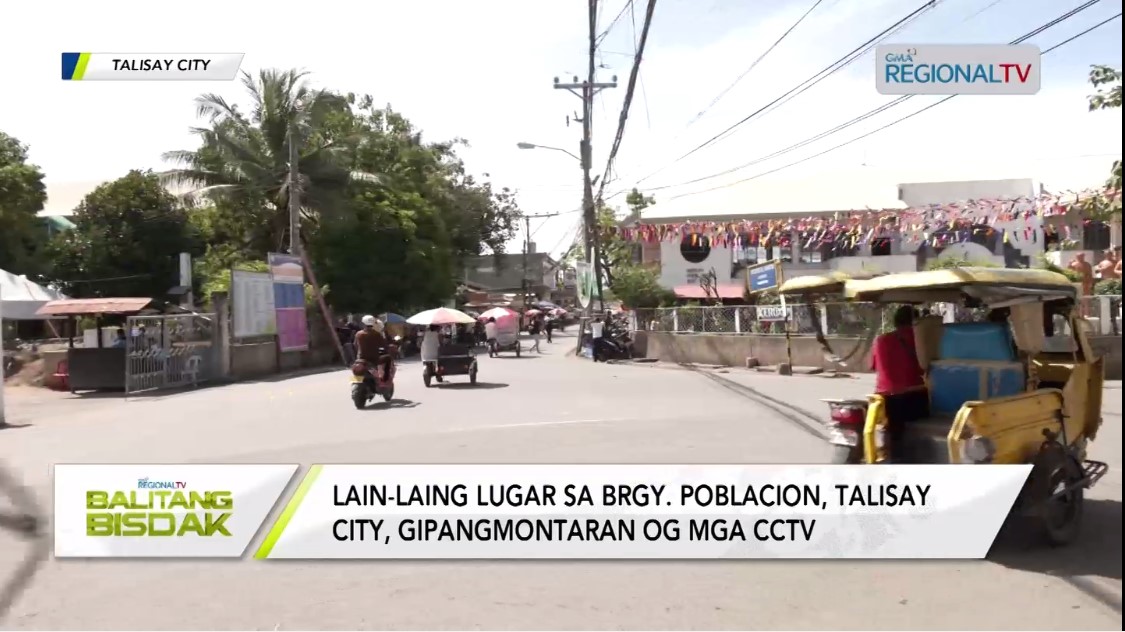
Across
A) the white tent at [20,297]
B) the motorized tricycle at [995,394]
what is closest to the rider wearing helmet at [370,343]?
the motorized tricycle at [995,394]

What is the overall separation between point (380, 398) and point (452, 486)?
361 inches

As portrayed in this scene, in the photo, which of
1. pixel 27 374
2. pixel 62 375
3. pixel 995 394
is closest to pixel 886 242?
pixel 62 375

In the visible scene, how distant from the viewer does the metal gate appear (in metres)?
16.8

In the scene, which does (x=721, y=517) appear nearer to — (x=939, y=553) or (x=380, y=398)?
(x=939, y=553)

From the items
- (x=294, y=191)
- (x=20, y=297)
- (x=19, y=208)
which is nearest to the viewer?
(x=20, y=297)

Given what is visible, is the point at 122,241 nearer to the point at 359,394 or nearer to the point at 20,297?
the point at 20,297

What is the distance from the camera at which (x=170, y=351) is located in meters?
17.9

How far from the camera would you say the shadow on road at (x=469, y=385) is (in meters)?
16.2

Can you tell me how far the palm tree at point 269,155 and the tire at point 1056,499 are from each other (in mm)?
22112

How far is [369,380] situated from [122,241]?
22.0 m

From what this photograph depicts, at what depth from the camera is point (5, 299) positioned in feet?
75.9

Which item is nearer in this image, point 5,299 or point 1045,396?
point 1045,396

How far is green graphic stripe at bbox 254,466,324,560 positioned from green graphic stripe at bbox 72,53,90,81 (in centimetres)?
349

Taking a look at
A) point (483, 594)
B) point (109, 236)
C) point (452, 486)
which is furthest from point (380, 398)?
point (109, 236)
